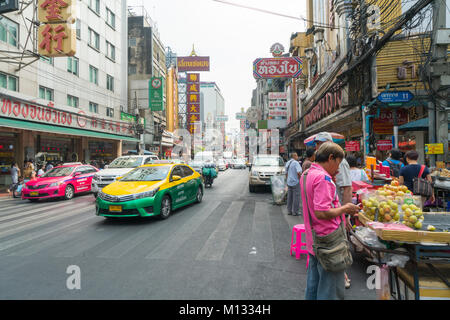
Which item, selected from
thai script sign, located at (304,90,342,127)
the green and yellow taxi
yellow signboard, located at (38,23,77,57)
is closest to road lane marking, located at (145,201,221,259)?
the green and yellow taxi

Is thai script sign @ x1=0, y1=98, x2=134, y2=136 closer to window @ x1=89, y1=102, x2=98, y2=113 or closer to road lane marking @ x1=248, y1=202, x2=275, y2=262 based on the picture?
window @ x1=89, y1=102, x2=98, y2=113

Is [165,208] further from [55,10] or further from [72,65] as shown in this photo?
[72,65]

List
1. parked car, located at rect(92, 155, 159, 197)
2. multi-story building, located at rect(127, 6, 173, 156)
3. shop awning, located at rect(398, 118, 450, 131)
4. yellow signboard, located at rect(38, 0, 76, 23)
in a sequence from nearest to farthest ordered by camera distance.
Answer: shop awning, located at rect(398, 118, 450, 131) → parked car, located at rect(92, 155, 159, 197) → yellow signboard, located at rect(38, 0, 76, 23) → multi-story building, located at rect(127, 6, 173, 156)

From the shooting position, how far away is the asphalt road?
3.54m

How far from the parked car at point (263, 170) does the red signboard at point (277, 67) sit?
7714 mm

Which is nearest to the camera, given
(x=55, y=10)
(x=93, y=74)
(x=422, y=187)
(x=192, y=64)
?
(x=422, y=187)

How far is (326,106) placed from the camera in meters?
18.4

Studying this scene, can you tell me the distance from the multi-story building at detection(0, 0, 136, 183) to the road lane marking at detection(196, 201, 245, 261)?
12053 millimetres

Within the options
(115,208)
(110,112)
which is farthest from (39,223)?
(110,112)

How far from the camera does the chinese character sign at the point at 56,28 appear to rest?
1390 centimetres

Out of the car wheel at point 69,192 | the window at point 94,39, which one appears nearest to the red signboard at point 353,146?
the car wheel at point 69,192

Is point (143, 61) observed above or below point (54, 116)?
above

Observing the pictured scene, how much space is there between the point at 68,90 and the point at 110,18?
11609 mm
